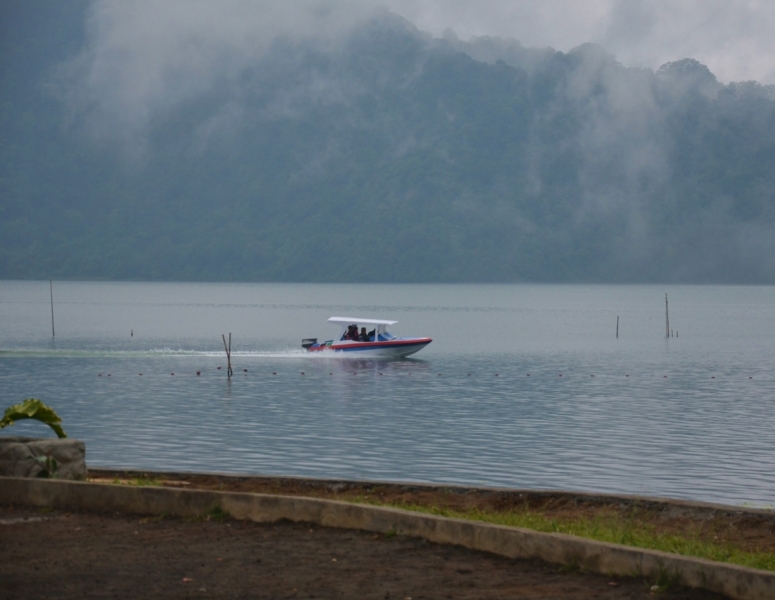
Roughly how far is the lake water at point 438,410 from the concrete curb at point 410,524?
13470 millimetres

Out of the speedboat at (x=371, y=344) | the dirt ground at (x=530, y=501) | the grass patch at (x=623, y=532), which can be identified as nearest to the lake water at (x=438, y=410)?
the speedboat at (x=371, y=344)

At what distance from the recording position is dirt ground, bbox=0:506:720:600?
959 centimetres

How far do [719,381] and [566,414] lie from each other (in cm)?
2019

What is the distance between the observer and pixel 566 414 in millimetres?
42812

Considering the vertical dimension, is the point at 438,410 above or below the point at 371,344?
below

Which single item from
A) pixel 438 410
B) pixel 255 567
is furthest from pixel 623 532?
pixel 438 410

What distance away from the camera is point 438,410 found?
4412 cm

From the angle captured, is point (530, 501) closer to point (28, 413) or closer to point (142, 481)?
point (142, 481)

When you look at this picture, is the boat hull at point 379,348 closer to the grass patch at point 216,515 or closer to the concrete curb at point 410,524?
the concrete curb at point 410,524

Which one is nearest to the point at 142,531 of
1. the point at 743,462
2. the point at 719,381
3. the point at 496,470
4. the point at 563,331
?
the point at 496,470

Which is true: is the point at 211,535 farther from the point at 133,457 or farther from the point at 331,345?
the point at 331,345

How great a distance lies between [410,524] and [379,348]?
5926cm

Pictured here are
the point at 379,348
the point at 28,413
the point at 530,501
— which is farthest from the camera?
the point at 379,348

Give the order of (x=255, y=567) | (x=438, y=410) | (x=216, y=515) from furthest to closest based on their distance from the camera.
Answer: (x=438, y=410)
(x=216, y=515)
(x=255, y=567)
